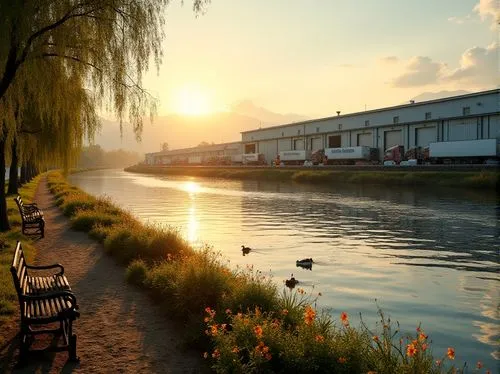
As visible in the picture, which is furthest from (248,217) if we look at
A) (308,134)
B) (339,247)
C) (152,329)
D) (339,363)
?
(308,134)

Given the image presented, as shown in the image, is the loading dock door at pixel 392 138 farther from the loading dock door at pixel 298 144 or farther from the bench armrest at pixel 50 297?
the bench armrest at pixel 50 297

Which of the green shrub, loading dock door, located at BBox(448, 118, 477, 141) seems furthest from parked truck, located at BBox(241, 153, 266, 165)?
Result: the green shrub

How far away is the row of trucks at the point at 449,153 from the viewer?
51.2 metres

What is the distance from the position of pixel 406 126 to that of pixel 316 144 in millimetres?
22622

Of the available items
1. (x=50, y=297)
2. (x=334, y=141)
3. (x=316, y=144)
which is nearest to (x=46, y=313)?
(x=50, y=297)

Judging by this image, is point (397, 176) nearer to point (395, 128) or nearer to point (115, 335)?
point (395, 128)

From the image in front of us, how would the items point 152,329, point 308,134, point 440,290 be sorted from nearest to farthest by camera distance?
point 152,329 < point 440,290 < point 308,134

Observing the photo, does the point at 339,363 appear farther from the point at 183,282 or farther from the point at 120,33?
the point at 120,33

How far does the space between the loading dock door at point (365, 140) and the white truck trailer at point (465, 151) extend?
46.4 feet

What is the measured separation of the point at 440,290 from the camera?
11.6 meters

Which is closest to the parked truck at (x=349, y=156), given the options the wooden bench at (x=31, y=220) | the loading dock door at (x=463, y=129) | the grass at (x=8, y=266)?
the loading dock door at (x=463, y=129)

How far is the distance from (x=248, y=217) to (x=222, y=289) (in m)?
18.8

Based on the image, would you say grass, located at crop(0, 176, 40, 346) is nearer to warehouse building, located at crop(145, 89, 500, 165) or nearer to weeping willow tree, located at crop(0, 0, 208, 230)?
weeping willow tree, located at crop(0, 0, 208, 230)

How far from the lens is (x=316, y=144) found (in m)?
83.8
